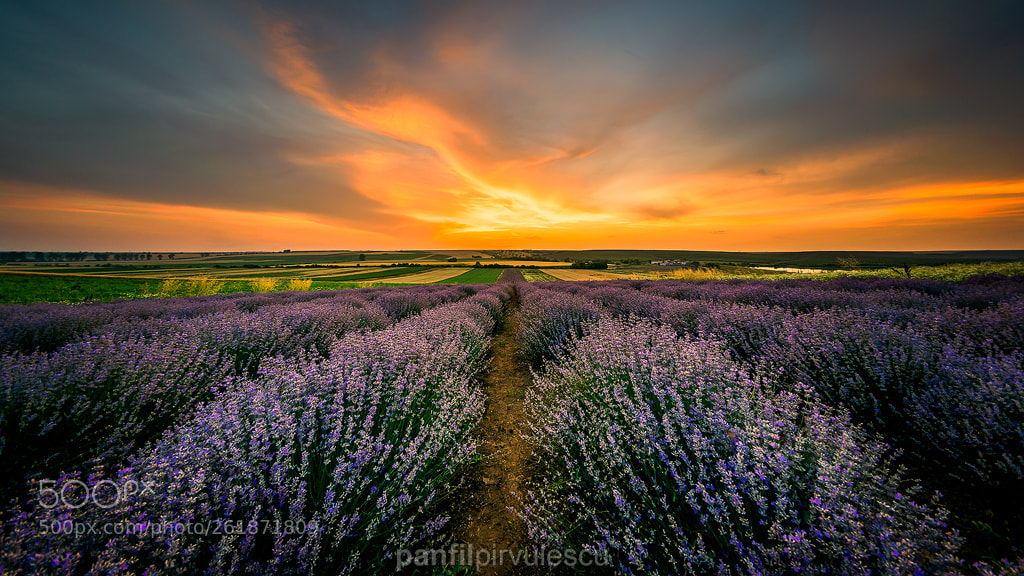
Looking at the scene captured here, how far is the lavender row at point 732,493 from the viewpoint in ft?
4.09

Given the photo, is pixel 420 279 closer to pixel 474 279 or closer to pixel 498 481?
pixel 474 279

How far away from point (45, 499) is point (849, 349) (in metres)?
5.66

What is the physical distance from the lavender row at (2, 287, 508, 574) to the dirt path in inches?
11.3

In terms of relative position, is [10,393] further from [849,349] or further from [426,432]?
[849,349]

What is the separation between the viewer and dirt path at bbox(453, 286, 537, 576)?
2150 millimetres

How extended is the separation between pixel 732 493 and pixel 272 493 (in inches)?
88.0

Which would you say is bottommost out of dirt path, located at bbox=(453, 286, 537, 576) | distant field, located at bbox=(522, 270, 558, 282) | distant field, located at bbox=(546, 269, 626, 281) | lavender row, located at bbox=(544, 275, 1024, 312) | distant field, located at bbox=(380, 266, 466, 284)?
dirt path, located at bbox=(453, 286, 537, 576)

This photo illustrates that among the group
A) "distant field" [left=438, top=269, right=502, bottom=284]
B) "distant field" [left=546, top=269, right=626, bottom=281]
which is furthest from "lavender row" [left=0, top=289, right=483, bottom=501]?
"distant field" [left=546, top=269, right=626, bottom=281]

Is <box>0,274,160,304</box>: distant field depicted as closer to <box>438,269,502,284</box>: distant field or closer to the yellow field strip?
the yellow field strip

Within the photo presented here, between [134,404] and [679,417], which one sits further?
[134,404]

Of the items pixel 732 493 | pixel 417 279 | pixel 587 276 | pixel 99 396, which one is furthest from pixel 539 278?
pixel 732 493

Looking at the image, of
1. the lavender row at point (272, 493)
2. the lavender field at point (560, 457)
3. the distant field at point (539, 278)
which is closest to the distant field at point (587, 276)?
the distant field at point (539, 278)

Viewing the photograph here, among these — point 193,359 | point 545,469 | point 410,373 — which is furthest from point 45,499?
point 545,469

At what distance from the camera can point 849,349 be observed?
310 centimetres
